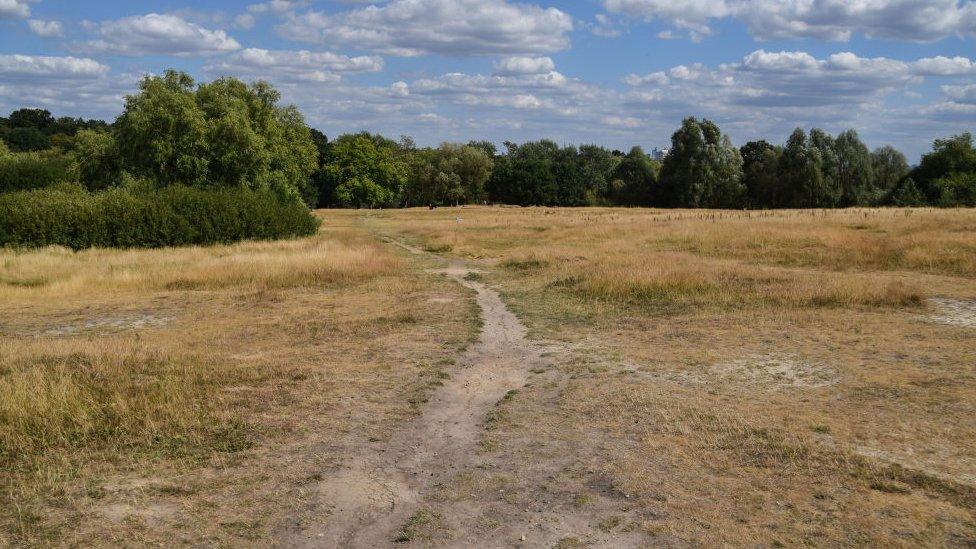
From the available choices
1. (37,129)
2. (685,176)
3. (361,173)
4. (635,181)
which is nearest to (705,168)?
(685,176)

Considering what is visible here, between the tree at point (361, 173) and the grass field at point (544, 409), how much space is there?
226ft

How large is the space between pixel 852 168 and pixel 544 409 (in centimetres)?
7954

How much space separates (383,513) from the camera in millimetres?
6500

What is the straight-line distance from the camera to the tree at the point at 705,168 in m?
83.0

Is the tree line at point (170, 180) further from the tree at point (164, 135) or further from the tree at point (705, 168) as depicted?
the tree at point (705, 168)

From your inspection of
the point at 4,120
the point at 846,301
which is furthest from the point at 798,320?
the point at 4,120

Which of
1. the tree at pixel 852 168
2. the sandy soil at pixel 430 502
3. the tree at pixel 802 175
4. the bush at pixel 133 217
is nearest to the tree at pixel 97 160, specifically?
the bush at pixel 133 217

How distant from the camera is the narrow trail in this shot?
6195 mm

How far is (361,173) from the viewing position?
9038 cm

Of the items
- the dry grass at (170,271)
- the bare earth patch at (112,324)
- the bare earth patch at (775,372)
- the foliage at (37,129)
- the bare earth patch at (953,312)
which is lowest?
the bare earth patch at (112,324)

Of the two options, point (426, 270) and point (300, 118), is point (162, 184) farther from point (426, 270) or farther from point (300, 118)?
point (426, 270)

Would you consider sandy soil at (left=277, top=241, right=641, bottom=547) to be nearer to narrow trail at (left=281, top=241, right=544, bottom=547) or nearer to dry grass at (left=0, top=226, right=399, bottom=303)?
narrow trail at (left=281, top=241, right=544, bottom=547)

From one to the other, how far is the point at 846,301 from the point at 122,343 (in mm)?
16269

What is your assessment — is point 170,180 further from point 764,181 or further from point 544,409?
point 764,181
